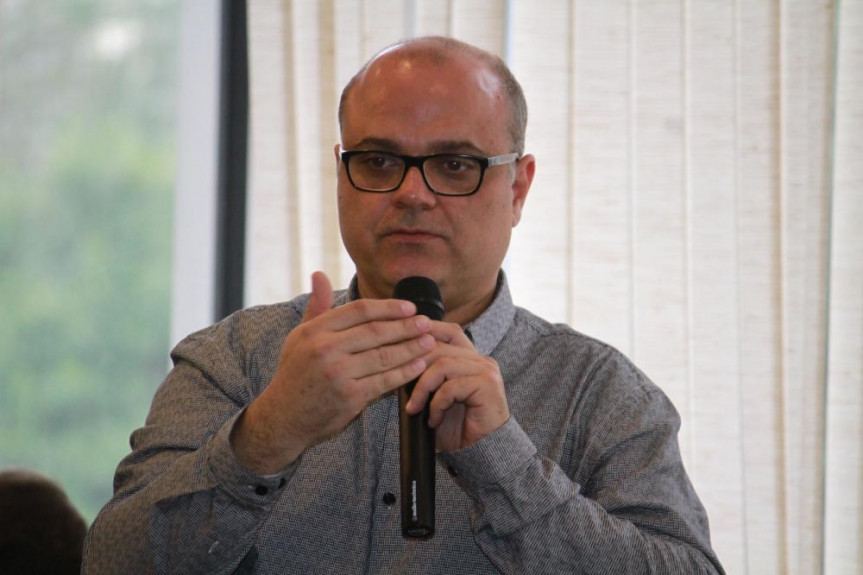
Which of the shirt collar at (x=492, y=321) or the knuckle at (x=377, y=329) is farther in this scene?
the shirt collar at (x=492, y=321)

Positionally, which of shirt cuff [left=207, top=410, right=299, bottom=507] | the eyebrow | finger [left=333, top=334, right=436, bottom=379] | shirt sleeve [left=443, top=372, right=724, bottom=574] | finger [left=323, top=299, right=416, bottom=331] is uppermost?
the eyebrow

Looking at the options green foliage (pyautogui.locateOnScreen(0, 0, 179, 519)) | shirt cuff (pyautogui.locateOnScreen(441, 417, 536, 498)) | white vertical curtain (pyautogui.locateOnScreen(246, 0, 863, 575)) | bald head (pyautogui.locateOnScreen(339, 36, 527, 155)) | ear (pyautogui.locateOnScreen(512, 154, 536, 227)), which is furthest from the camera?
green foliage (pyautogui.locateOnScreen(0, 0, 179, 519))

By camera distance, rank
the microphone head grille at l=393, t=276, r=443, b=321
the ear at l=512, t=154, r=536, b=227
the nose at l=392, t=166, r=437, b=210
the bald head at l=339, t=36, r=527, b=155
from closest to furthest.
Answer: the microphone head grille at l=393, t=276, r=443, b=321 < the nose at l=392, t=166, r=437, b=210 < the bald head at l=339, t=36, r=527, b=155 < the ear at l=512, t=154, r=536, b=227

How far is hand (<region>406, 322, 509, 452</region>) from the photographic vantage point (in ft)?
4.11

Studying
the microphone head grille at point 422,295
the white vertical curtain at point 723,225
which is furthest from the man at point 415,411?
the white vertical curtain at point 723,225

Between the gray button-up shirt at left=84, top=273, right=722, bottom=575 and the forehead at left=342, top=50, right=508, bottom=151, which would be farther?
the forehead at left=342, top=50, right=508, bottom=151

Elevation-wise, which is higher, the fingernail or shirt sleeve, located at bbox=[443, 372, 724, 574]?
the fingernail

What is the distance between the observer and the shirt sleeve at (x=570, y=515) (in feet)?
4.29

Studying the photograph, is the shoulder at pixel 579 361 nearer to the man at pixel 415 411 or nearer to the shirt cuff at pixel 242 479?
the man at pixel 415 411

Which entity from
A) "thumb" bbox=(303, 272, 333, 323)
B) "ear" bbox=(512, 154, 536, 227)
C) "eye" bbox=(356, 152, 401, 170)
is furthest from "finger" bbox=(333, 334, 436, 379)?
"ear" bbox=(512, 154, 536, 227)

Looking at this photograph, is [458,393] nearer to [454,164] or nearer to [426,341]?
[426,341]

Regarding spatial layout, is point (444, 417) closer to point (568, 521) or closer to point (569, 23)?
point (568, 521)

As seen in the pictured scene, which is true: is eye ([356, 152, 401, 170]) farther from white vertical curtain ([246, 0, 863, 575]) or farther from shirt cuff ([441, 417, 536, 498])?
white vertical curtain ([246, 0, 863, 575])

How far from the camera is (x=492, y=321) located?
1744 millimetres
